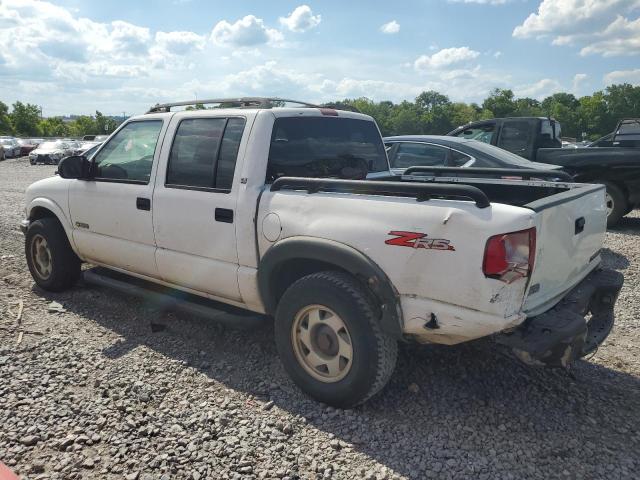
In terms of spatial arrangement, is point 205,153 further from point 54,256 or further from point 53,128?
point 53,128

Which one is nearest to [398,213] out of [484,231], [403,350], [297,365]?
[484,231]

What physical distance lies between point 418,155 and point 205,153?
4551 millimetres

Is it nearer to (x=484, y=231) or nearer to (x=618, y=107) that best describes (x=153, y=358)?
(x=484, y=231)

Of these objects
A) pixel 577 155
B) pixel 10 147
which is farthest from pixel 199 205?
pixel 10 147

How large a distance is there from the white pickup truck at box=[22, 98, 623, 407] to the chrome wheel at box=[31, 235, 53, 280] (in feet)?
2.13

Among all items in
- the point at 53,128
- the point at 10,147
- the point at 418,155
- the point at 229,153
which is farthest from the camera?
the point at 53,128

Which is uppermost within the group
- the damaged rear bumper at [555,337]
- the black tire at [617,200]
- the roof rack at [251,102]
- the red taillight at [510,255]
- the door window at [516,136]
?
the roof rack at [251,102]

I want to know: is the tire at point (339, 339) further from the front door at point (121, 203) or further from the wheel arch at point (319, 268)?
the front door at point (121, 203)

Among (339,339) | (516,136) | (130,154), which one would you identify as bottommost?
(339,339)

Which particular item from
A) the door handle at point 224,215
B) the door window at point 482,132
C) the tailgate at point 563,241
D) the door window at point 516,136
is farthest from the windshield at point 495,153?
the door handle at point 224,215

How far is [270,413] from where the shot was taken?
330 centimetres

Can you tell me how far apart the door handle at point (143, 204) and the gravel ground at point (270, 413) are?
1071 mm

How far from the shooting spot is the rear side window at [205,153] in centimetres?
383

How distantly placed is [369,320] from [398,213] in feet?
2.06
